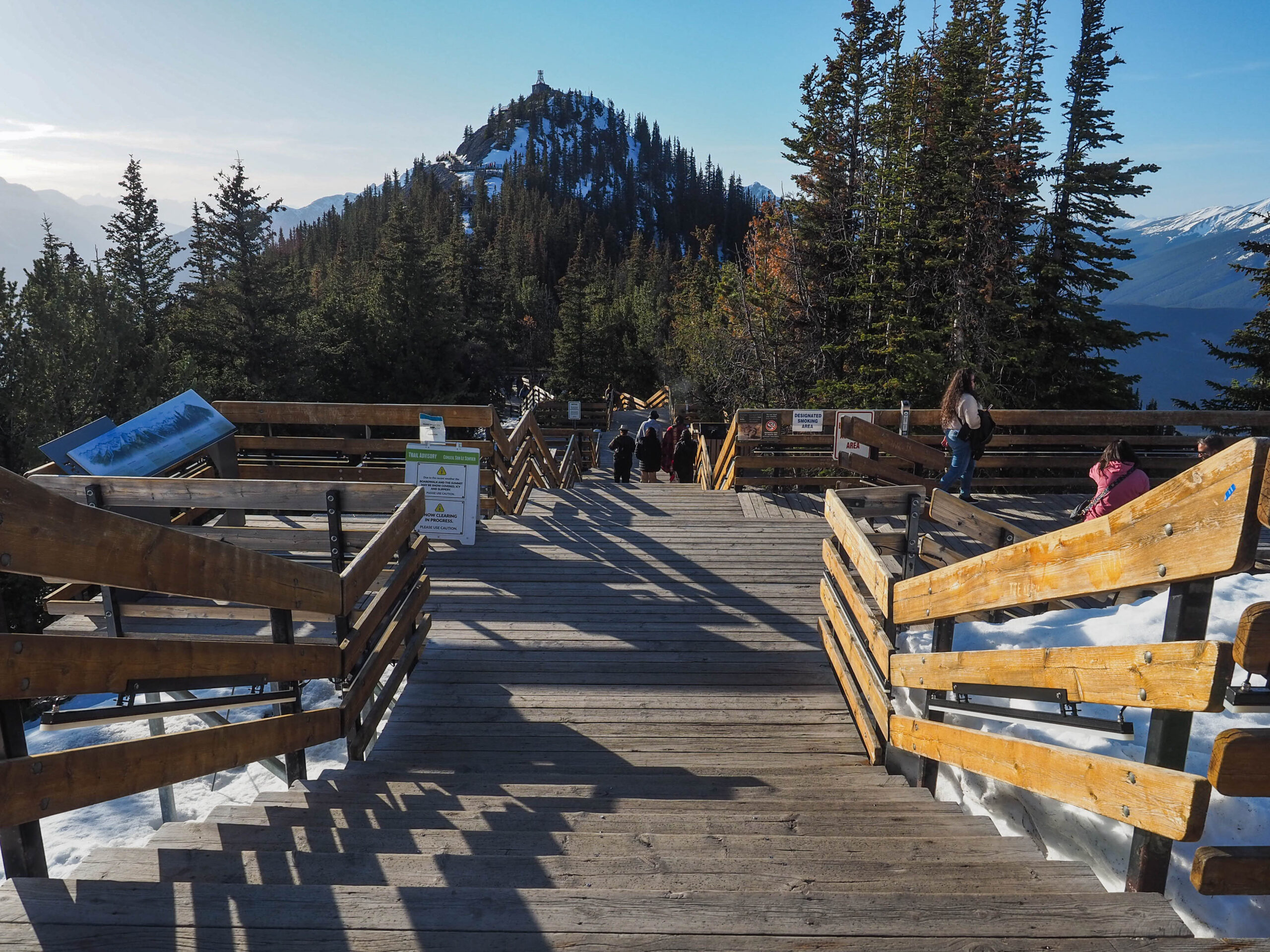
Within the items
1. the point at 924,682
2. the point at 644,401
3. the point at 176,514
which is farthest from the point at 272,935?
the point at 644,401

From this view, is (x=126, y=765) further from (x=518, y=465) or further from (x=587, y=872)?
(x=518, y=465)

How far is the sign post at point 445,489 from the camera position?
7.49 m

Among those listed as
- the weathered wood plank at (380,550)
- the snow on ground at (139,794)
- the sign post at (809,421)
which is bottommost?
the snow on ground at (139,794)

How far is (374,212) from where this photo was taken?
11531 cm

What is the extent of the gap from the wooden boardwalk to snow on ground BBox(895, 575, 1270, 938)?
1.07 feet

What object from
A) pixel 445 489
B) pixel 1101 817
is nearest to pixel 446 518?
pixel 445 489

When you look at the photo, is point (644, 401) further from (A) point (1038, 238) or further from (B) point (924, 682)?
(B) point (924, 682)

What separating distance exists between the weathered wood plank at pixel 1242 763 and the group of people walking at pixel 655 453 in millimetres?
12257

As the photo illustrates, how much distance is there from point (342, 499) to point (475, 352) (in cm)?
3746

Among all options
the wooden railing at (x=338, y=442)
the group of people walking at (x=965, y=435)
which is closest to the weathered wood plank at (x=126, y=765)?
the wooden railing at (x=338, y=442)

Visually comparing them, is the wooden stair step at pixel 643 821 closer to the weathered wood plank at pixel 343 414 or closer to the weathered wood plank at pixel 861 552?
the weathered wood plank at pixel 861 552

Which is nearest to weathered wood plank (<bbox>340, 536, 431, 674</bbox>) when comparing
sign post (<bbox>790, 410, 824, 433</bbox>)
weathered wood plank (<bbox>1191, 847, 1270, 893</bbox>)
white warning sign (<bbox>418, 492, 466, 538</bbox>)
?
white warning sign (<bbox>418, 492, 466, 538</bbox>)

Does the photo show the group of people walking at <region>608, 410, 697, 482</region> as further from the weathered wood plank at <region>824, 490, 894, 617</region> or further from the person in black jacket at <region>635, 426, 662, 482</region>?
the weathered wood plank at <region>824, 490, 894, 617</region>

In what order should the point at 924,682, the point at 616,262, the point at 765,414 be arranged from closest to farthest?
1. the point at 924,682
2. the point at 765,414
3. the point at 616,262
